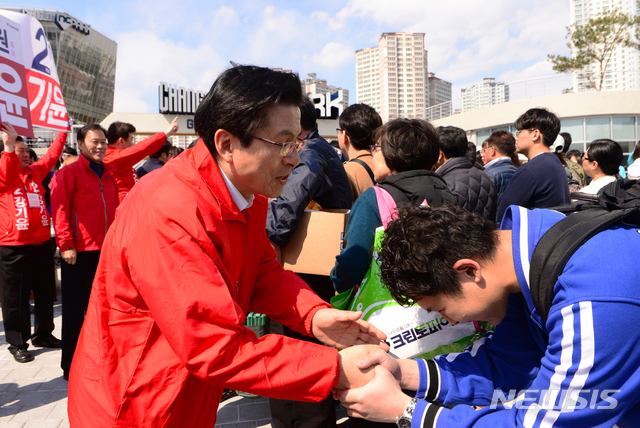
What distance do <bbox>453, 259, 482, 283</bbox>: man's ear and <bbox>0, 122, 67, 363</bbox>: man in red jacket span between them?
14.5 ft

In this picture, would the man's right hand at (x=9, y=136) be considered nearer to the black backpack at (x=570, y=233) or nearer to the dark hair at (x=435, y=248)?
the dark hair at (x=435, y=248)

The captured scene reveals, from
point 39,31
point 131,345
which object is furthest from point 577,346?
point 39,31

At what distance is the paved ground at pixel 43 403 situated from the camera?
339cm

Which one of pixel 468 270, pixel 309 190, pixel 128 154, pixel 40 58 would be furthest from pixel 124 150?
pixel 468 270

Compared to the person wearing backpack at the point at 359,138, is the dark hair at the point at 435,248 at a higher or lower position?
lower

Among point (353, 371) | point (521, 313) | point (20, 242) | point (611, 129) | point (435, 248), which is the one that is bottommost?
point (353, 371)

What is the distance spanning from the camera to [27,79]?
5180mm

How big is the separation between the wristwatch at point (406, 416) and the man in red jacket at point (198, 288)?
343mm

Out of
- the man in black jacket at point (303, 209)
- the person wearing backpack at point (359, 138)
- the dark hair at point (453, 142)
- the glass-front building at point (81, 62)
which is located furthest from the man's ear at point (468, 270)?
the glass-front building at point (81, 62)

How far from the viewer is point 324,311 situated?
5.70ft

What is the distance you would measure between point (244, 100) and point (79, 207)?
11.5 ft

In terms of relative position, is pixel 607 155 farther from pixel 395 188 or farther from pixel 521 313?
pixel 521 313

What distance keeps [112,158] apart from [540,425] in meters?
4.44

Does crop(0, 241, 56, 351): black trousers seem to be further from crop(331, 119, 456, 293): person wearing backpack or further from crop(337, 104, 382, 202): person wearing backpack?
crop(331, 119, 456, 293): person wearing backpack
